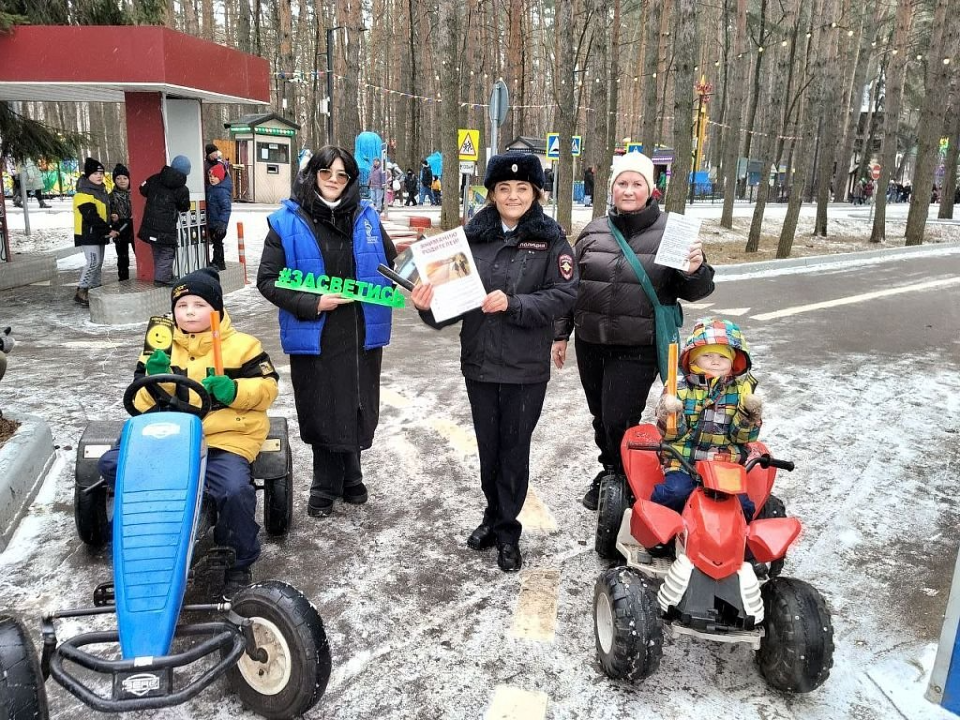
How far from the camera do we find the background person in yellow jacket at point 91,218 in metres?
10.0

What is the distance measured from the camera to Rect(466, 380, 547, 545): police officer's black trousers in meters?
3.65

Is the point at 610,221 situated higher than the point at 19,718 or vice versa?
the point at 610,221

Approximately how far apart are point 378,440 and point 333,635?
2.42 meters

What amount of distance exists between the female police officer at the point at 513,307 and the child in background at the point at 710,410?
646mm

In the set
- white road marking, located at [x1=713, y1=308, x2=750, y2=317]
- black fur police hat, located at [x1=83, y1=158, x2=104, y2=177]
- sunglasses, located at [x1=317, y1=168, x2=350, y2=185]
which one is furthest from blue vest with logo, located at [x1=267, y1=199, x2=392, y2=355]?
black fur police hat, located at [x1=83, y1=158, x2=104, y2=177]

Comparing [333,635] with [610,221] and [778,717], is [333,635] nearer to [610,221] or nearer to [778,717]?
[778,717]

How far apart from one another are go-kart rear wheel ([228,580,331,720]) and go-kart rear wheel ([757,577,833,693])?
1.65 m

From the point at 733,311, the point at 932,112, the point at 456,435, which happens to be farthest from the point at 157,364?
the point at 932,112

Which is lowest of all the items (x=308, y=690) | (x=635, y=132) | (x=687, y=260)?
(x=308, y=690)

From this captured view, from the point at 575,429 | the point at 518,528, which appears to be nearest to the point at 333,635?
the point at 518,528

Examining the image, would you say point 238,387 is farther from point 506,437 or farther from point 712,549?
point 712,549

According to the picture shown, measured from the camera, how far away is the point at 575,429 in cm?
593

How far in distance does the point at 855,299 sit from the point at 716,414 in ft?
32.3

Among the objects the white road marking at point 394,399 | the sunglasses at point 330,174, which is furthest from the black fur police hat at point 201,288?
the white road marking at point 394,399
